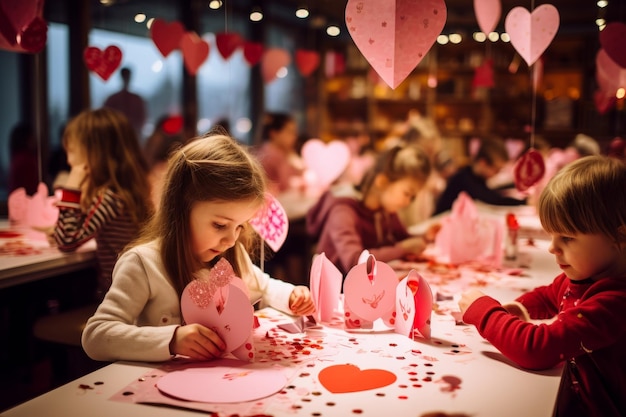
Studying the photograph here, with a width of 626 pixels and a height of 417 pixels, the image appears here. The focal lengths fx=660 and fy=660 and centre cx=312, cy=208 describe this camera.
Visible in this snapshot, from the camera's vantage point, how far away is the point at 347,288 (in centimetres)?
Result: 179

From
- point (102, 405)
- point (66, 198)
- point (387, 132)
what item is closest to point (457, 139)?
point (387, 132)

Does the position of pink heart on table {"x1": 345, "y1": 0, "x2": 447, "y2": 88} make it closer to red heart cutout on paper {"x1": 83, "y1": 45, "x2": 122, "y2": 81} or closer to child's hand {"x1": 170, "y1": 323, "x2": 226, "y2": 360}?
child's hand {"x1": 170, "y1": 323, "x2": 226, "y2": 360}

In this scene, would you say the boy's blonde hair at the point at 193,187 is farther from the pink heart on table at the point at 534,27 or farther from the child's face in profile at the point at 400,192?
the pink heart on table at the point at 534,27

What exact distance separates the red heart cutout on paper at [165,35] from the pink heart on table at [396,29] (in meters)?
1.84

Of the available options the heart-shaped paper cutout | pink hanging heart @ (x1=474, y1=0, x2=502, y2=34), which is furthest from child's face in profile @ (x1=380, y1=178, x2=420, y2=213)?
the heart-shaped paper cutout

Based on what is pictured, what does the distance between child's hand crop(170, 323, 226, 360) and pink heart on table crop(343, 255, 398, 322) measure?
1.43ft

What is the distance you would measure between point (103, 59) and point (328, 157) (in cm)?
176

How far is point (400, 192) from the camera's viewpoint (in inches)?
115

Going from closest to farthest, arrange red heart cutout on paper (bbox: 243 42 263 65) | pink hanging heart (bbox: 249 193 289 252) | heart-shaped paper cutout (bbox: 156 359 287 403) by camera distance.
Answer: heart-shaped paper cutout (bbox: 156 359 287 403), pink hanging heart (bbox: 249 193 289 252), red heart cutout on paper (bbox: 243 42 263 65)

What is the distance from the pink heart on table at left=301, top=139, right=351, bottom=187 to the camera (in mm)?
4422

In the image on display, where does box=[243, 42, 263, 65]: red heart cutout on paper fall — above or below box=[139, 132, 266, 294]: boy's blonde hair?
above

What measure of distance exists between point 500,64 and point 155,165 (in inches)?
205

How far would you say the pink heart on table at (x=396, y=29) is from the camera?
1.78 meters

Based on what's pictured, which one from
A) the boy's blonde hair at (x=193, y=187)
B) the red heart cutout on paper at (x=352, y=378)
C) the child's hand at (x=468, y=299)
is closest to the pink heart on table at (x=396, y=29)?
the boy's blonde hair at (x=193, y=187)
